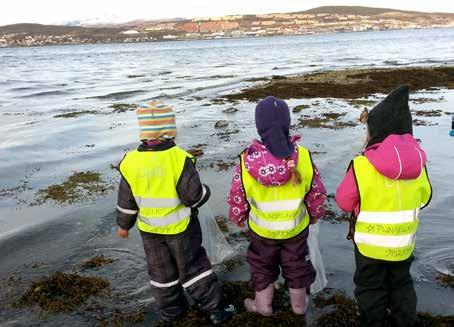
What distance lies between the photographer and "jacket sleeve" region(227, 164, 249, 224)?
13.3 feet

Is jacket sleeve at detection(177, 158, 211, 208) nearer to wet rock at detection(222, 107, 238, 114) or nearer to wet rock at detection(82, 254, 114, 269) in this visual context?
wet rock at detection(82, 254, 114, 269)

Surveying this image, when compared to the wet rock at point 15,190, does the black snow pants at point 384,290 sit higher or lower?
higher

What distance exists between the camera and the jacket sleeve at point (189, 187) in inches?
158

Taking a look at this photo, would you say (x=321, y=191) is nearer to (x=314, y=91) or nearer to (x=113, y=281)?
(x=113, y=281)

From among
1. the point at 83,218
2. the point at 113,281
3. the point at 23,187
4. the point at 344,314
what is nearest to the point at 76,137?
the point at 23,187

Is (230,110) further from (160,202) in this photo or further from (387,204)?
(387,204)

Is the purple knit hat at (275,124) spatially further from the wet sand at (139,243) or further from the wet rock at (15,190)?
the wet rock at (15,190)

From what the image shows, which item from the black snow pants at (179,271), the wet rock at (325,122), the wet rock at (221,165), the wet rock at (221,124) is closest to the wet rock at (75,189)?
the wet rock at (221,165)

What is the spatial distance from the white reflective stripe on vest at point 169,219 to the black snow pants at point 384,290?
160 centimetres

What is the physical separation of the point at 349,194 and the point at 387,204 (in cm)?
31

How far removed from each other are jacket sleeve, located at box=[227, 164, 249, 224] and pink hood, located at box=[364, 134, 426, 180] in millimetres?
1174

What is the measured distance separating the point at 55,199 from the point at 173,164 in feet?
17.4

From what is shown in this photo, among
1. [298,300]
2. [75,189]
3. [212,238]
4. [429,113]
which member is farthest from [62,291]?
[429,113]

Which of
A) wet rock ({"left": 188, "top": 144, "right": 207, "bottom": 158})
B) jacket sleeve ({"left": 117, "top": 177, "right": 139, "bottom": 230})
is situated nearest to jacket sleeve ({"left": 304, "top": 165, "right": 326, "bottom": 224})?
jacket sleeve ({"left": 117, "top": 177, "right": 139, "bottom": 230})
